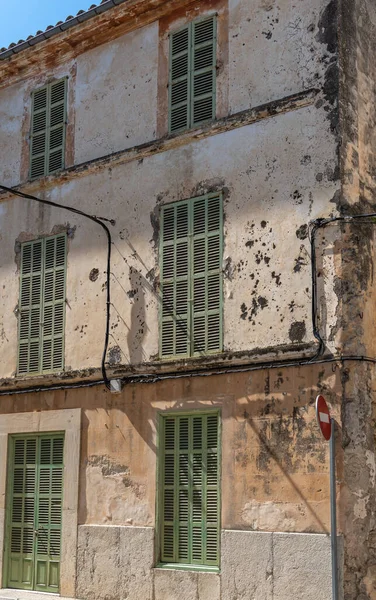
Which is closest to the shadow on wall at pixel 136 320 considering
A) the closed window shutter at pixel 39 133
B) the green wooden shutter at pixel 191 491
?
the green wooden shutter at pixel 191 491

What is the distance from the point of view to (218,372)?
11.4 metres

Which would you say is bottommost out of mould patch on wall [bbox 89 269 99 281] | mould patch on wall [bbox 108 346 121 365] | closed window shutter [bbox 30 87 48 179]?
mould patch on wall [bbox 108 346 121 365]

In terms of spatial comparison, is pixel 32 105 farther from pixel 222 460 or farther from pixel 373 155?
pixel 222 460

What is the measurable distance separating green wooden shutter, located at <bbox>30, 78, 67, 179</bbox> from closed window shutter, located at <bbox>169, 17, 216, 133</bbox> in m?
2.18

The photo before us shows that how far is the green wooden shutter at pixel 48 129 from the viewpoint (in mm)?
14203

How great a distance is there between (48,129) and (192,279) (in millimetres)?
4068

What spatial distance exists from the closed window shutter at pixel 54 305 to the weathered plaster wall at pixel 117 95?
55.4 inches

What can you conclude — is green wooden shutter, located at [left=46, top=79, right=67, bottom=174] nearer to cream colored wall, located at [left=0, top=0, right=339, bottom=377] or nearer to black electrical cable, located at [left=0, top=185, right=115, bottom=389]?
cream colored wall, located at [left=0, top=0, right=339, bottom=377]

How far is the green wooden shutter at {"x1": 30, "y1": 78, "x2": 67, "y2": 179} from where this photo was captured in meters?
14.2

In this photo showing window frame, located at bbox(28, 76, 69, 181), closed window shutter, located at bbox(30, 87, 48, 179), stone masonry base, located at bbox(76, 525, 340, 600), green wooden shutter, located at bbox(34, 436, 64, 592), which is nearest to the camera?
stone masonry base, located at bbox(76, 525, 340, 600)

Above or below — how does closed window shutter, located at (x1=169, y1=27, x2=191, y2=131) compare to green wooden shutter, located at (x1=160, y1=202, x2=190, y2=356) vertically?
above

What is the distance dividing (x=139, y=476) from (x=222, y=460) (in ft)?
4.40

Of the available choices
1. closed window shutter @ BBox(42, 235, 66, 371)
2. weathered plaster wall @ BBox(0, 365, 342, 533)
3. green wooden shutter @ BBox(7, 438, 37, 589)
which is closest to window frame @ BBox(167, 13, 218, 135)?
closed window shutter @ BBox(42, 235, 66, 371)

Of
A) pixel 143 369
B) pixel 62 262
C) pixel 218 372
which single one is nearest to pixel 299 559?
pixel 218 372
